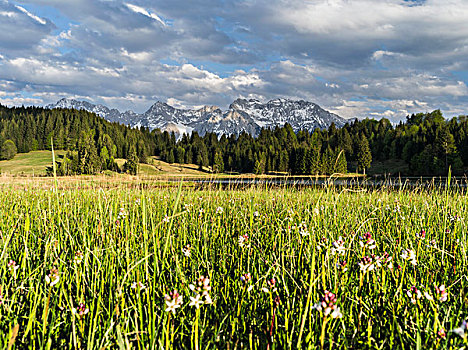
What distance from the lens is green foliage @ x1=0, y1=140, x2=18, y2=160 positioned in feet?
343

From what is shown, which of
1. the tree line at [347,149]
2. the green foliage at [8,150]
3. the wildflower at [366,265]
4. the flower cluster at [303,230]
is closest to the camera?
the wildflower at [366,265]

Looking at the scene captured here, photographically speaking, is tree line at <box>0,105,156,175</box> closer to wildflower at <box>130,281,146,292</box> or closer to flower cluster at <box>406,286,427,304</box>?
wildflower at <box>130,281,146,292</box>

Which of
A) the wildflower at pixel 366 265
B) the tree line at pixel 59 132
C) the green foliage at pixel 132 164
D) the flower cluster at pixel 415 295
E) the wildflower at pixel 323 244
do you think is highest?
the tree line at pixel 59 132

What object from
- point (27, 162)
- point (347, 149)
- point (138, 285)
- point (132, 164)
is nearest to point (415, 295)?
point (138, 285)

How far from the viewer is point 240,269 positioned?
9.43 ft

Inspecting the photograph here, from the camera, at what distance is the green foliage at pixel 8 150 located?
343 ft

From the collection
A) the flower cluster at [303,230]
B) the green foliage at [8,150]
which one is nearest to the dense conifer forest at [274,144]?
the green foliage at [8,150]

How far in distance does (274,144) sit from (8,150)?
335ft

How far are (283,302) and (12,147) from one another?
133 m

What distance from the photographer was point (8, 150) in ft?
349

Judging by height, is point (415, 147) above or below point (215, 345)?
above

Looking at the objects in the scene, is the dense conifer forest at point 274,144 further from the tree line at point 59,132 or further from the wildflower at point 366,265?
the wildflower at point 366,265

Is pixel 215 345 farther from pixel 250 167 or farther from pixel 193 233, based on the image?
pixel 250 167

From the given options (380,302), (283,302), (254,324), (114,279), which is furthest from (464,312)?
(114,279)
